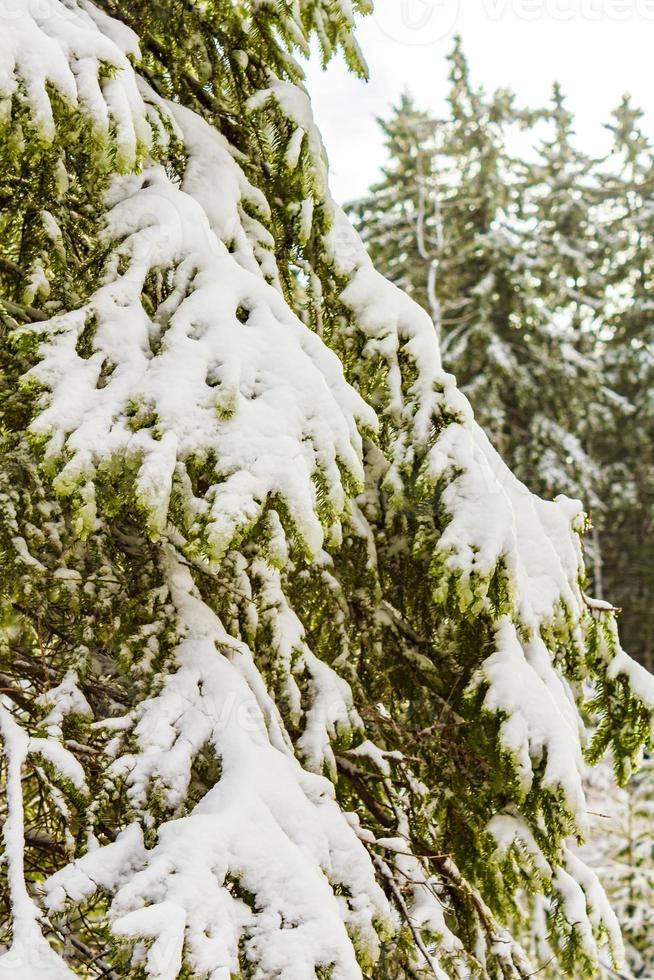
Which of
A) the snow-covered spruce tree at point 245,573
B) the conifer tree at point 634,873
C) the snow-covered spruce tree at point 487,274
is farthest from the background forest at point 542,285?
the snow-covered spruce tree at point 245,573

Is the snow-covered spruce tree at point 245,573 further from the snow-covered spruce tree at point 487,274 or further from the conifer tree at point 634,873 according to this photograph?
the snow-covered spruce tree at point 487,274

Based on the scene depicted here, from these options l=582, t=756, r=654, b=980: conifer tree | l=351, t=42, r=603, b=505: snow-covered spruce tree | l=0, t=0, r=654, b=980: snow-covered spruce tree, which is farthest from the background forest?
l=0, t=0, r=654, b=980: snow-covered spruce tree

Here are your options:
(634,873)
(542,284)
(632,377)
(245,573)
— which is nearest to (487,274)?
(542,284)

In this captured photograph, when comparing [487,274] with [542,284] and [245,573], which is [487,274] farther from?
[245,573]

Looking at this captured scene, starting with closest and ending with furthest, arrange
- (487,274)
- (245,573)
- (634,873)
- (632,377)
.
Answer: (245,573) < (634,873) < (487,274) < (632,377)

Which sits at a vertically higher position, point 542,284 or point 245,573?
point 542,284

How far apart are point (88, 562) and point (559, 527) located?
68.5 inches

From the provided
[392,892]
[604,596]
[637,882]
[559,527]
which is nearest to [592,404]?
[604,596]

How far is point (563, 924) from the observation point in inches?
90.0

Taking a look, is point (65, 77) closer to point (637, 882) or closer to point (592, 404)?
point (637, 882)

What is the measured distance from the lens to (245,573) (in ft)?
7.43

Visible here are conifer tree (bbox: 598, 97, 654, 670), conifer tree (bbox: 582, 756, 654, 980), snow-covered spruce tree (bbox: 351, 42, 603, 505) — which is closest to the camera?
conifer tree (bbox: 582, 756, 654, 980)

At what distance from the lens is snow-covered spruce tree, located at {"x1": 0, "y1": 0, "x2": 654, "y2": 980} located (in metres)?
1.47

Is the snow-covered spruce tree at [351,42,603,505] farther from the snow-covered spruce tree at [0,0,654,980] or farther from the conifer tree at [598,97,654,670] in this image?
the snow-covered spruce tree at [0,0,654,980]
